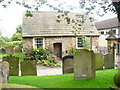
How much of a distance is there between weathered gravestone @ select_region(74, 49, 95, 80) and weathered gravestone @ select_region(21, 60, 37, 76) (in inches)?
100

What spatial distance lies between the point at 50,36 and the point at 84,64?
10.2m

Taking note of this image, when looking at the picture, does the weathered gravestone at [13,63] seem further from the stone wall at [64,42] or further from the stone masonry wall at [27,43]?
the stone wall at [64,42]

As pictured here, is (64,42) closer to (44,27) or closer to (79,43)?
(79,43)

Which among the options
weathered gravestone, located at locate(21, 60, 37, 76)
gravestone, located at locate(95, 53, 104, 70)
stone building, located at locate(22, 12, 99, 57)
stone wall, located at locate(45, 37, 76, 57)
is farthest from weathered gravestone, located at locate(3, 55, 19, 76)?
stone wall, located at locate(45, 37, 76, 57)

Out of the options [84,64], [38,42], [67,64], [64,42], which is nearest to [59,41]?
[64,42]

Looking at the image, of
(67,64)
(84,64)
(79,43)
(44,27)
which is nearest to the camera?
(84,64)

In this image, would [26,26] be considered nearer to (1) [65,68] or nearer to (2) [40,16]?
(2) [40,16]

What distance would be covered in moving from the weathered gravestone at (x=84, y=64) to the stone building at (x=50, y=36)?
982 centimetres

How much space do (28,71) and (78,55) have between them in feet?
10.1

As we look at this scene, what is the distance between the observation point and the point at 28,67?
23.6ft

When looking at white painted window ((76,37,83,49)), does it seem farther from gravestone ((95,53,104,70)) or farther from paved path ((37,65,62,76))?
gravestone ((95,53,104,70))

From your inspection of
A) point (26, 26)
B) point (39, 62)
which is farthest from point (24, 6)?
point (26, 26)

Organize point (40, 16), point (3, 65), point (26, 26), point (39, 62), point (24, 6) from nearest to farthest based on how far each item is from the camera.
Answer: point (3, 65) → point (24, 6) → point (39, 62) → point (26, 26) → point (40, 16)

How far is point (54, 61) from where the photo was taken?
41.2 ft
